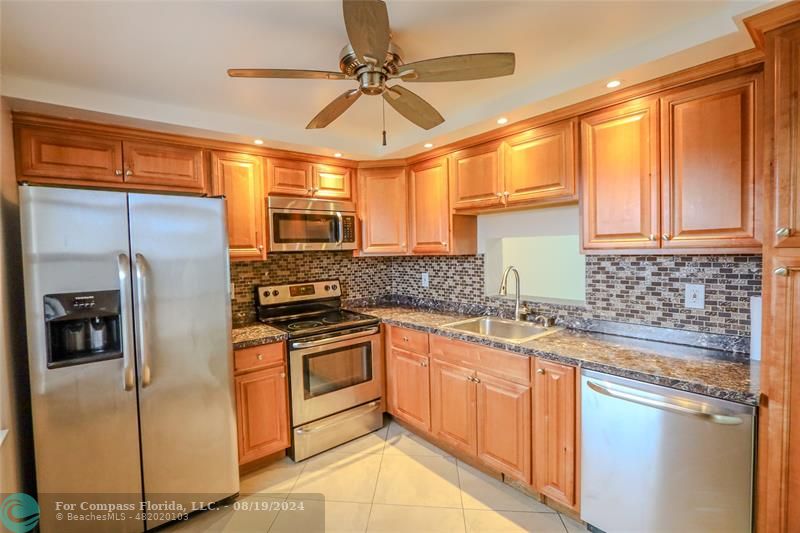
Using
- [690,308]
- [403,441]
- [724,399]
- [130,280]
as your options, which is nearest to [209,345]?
[130,280]

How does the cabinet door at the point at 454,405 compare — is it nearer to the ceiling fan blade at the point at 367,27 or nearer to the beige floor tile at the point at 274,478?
the beige floor tile at the point at 274,478

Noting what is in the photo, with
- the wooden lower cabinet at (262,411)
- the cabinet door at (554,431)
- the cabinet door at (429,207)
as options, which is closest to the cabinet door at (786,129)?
the cabinet door at (554,431)

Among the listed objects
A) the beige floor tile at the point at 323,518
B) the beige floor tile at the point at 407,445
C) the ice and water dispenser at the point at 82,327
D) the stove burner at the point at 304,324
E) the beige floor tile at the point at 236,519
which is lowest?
the beige floor tile at the point at 236,519

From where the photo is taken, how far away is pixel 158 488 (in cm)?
187

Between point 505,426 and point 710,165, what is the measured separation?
1652mm

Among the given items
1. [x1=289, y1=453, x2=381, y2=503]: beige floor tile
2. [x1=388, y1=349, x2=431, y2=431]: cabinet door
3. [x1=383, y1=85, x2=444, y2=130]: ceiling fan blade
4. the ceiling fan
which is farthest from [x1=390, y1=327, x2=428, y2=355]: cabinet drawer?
the ceiling fan

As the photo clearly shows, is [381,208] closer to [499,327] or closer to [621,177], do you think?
[499,327]

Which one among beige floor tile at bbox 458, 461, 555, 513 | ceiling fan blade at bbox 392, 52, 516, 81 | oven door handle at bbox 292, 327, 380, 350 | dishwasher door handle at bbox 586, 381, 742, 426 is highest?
ceiling fan blade at bbox 392, 52, 516, 81

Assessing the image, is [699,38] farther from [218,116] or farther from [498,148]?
[218,116]

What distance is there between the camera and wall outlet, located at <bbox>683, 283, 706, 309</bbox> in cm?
184

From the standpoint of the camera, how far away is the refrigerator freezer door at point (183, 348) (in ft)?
5.96

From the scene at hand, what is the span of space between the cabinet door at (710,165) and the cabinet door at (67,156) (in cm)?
296

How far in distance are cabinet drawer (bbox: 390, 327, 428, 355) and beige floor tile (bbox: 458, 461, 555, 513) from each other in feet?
2.74

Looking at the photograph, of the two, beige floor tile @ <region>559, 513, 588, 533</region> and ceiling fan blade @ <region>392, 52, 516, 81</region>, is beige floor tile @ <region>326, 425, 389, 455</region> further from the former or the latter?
ceiling fan blade @ <region>392, 52, 516, 81</region>
